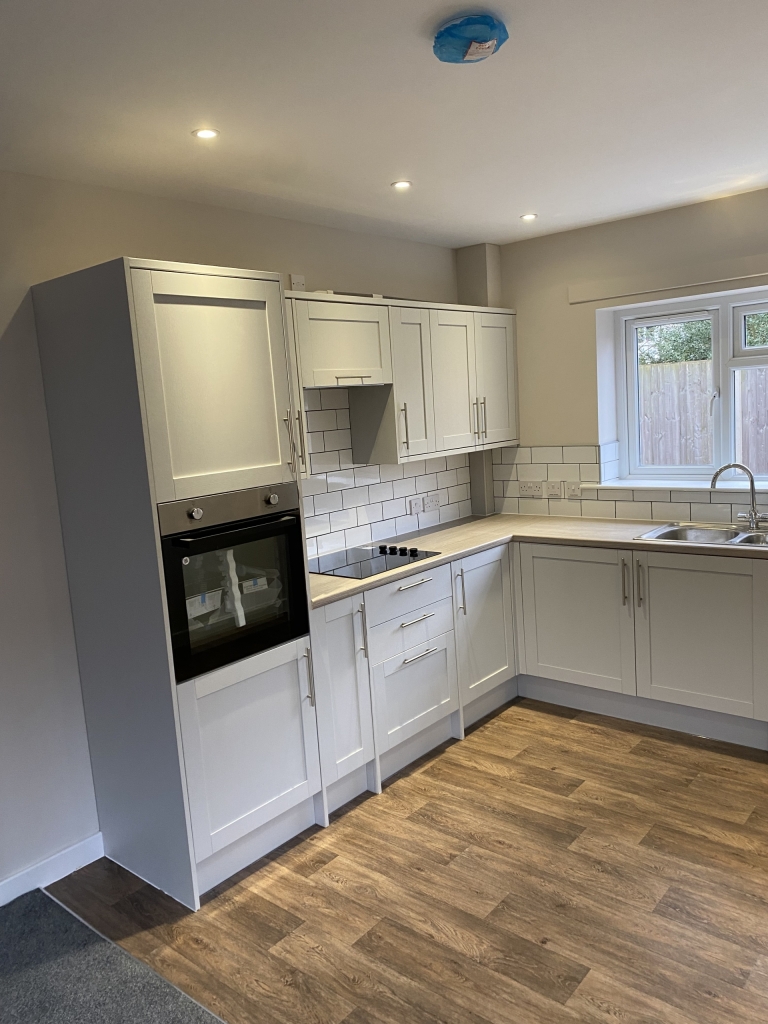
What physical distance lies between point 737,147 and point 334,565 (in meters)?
2.32

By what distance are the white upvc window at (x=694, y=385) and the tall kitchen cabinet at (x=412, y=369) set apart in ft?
2.23

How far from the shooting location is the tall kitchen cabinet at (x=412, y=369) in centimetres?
326

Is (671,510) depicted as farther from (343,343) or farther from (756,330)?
(343,343)

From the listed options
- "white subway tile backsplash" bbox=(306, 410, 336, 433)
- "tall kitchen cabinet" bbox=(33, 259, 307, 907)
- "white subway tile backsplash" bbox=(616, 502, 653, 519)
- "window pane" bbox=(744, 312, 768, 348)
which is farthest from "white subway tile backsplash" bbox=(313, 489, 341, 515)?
"window pane" bbox=(744, 312, 768, 348)

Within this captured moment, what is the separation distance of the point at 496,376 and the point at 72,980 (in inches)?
131

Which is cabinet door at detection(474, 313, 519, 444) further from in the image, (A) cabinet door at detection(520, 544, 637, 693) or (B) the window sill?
(A) cabinet door at detection(520, 544, 637, 693)

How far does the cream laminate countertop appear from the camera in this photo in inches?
123

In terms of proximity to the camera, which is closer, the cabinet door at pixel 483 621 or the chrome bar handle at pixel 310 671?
the chrome bar handle at pixel 310 671

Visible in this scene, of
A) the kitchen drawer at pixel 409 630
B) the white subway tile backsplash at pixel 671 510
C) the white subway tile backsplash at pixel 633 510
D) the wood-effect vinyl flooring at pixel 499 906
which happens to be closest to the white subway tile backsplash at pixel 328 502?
the kitchen drawer at pixel 409 630

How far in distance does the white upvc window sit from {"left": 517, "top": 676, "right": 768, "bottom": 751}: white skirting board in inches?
50.2

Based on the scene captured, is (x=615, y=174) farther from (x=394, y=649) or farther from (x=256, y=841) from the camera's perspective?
(x=256, y=841)

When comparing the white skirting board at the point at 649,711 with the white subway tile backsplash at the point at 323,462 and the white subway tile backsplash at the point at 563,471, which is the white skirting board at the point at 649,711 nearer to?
the white subway tile backsplash at the point at 563,471

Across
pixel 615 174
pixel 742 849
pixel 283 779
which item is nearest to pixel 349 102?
pixel 615 174

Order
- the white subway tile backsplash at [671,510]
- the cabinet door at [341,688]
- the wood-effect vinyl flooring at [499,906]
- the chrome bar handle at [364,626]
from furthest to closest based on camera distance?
the white subway tile backsplash at [671,510], the chrome bar handle at [364,626], the cabinet door at [341,688], the wood-effect vinyl flooring at [499,906]
